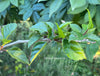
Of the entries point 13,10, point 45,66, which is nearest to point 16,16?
point 13,10

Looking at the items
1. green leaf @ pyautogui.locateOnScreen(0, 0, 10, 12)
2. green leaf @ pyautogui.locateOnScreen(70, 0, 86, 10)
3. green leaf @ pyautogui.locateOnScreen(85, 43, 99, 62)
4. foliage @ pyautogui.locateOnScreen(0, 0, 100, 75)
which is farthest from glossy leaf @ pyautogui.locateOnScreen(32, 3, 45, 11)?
green leaf @ pyautogui.locateOnScreen(85, 43, 99, 62)

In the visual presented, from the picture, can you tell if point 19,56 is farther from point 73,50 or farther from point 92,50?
point 92,50

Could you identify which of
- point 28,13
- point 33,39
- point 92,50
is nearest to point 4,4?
point 28,13

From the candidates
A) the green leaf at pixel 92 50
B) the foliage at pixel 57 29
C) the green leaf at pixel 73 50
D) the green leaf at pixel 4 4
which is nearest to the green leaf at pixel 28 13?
the foliage at pixel 57 29

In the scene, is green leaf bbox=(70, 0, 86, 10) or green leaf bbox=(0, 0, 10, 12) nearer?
green leaf bbox=(70, 0, 86, 10)

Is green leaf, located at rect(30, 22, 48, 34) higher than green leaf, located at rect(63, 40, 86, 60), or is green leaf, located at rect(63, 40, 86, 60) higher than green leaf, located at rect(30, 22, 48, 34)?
green leaf, located at rect(30, 22, 48, 34)

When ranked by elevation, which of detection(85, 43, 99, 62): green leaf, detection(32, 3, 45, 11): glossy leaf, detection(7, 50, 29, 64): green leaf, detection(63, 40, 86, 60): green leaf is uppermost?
detection(32, 3, 45, 11): glossy leaf

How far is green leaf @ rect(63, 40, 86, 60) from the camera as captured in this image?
0.60 meters

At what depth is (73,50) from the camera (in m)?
0.62

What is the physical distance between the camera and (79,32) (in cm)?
64

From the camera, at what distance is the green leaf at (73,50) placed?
1.97ft

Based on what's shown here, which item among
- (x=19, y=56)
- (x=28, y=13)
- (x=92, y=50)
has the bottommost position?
(x=92, y=50)

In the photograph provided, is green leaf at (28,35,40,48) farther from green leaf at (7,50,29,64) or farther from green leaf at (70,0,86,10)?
green leaf at (70,0,86,10)

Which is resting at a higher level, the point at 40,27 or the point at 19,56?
the point at 40,27
